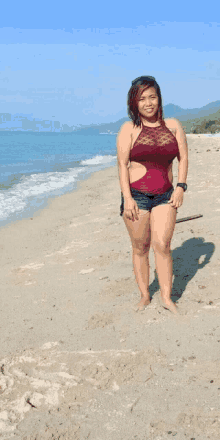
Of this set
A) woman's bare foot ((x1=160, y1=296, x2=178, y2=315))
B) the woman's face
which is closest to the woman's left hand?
the woman's face

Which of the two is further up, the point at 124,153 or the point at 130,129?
the point at 130,129

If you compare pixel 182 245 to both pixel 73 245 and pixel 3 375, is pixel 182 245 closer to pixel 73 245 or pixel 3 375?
pixel 73 245

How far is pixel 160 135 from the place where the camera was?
3.17m

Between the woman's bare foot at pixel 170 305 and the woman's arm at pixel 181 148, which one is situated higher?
the woman's arm at pixel 181 148

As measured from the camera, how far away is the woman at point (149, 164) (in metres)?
3.16

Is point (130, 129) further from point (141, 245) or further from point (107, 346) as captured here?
point (107, 346)

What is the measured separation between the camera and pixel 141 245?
11.5ft

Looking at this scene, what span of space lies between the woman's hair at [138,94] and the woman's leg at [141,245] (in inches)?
33.2

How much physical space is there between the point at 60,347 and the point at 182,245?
9.06ft

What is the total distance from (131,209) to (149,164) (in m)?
0.43

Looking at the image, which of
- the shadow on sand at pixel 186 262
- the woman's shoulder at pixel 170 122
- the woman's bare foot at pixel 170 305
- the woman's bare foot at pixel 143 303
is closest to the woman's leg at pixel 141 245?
the woman's bare foot at pixel 143 303

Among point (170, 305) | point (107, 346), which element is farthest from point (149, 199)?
point (107, 346)

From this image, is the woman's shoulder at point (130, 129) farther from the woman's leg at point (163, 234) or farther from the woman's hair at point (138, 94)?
the woman's leg at point (163, 234)

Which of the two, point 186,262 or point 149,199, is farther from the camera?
point 186,262
